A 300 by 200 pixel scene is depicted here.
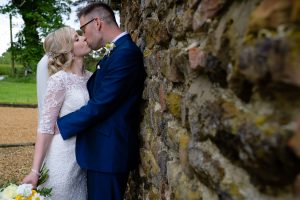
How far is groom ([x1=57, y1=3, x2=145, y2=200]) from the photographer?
9.95ft

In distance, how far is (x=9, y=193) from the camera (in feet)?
9.25

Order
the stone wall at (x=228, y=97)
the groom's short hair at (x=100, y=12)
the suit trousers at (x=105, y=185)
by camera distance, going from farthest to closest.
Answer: the groom's short hair at (x=100, y=12), the suit trousers at (x=105, y=185), the stone wall at (x=228, y=97)

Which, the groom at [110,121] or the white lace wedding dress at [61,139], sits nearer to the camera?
the groom at [110,121]

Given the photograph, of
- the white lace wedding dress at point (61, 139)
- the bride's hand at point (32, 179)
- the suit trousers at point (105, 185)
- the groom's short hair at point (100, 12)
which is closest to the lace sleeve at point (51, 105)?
the white lace wedding dress at point (61, 139)

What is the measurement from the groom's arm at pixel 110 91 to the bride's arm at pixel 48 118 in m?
0.17

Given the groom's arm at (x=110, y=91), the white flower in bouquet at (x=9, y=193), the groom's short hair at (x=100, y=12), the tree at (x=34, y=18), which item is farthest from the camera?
the tree at (x=34, y=18)

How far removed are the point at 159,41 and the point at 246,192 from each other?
5.00ft

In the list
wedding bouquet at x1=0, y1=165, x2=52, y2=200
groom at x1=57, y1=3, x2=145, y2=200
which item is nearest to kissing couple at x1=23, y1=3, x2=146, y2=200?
groom at x1=57, y1=3, x2=145, y2=200

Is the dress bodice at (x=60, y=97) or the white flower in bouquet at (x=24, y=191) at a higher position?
the dress bodice at (x=60, y=97)

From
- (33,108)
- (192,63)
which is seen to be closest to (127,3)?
(192,63)

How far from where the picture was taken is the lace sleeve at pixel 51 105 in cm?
326

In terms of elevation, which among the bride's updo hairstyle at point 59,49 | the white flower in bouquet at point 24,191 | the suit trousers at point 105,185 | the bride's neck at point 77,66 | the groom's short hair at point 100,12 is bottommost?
the suit trousers at point 105,185

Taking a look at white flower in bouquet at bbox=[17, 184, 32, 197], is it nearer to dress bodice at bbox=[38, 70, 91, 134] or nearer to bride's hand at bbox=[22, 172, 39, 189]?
bride's hand at bbox=[22, 172, 39, 189]

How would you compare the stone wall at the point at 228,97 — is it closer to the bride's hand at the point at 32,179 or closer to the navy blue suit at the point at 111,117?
the navy blue suit at the point at 111,117
